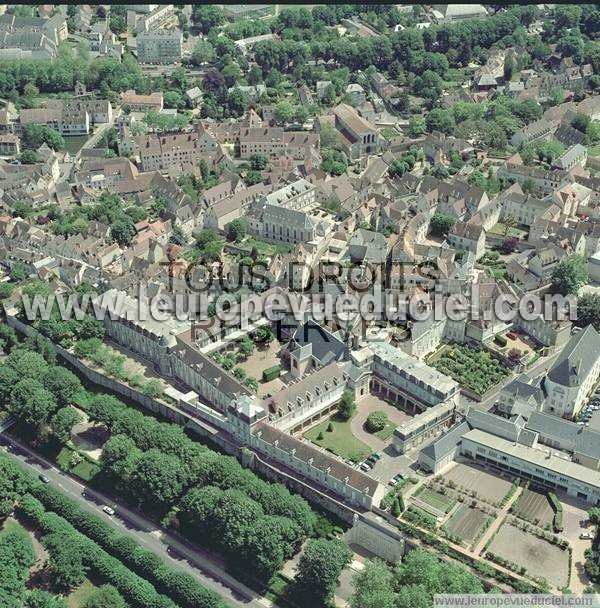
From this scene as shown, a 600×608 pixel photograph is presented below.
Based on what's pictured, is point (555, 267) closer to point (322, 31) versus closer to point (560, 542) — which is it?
point (560, 542)

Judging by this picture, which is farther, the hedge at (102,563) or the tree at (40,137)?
the tree at (40,137)

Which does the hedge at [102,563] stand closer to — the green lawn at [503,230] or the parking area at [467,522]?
the parking area at [467,522]

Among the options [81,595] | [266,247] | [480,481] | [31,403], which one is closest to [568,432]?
[480,481]

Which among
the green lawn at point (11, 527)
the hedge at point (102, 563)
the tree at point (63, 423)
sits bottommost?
the green lawn at point (11, 527)

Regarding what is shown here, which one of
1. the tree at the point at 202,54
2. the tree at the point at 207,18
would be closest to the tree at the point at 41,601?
the tree at the point at 202,54

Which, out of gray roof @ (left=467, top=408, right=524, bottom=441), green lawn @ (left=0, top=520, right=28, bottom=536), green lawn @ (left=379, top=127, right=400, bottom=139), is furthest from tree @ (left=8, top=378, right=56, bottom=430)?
green lawn @ (left=379, top=127, right=400, bottom=139)

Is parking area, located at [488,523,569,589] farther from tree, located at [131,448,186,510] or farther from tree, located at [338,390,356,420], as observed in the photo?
tree, located at [131,448,186,510]

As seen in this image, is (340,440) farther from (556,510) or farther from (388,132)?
(388,132)
